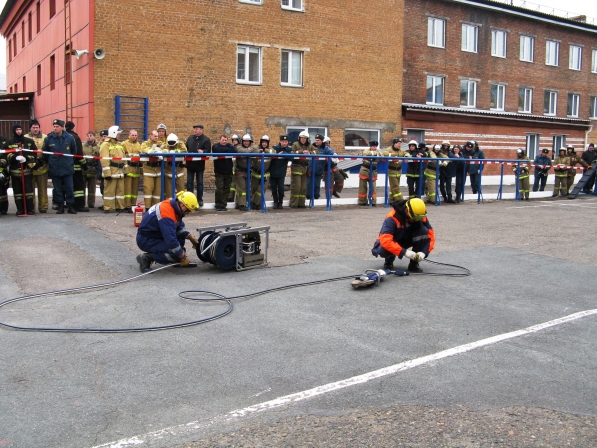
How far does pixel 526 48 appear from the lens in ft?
121

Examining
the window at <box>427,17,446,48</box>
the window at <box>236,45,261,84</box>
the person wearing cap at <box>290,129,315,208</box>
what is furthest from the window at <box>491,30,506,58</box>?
the person wearing cap at <box>290,129,315,208</box>

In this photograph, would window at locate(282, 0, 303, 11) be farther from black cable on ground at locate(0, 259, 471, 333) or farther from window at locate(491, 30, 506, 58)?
black cable on ground at locate(0, 259, 471, 333)

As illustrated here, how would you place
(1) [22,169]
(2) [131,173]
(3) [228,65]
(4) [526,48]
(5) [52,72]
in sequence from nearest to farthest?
(1) [22,169] < (2) [131,173] < (3) [228,65] < (5) [52,72] < (4) [526,48]

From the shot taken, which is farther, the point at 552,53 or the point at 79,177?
the point at 552,53

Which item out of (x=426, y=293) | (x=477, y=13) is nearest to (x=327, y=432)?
(x=426, y=293)

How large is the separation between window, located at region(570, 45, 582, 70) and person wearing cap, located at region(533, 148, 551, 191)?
17.8 metres

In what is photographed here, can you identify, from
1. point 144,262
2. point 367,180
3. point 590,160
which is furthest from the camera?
point 590,160

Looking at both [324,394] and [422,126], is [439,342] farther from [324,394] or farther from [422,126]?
[422,126]

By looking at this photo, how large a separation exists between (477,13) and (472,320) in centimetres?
3087

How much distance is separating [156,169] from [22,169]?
2.70 meters

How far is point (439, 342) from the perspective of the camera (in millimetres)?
6105

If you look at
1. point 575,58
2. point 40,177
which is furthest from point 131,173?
point 575,58

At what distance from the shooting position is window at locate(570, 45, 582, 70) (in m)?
39.6

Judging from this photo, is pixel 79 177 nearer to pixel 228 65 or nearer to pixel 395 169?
pixel 395 169
